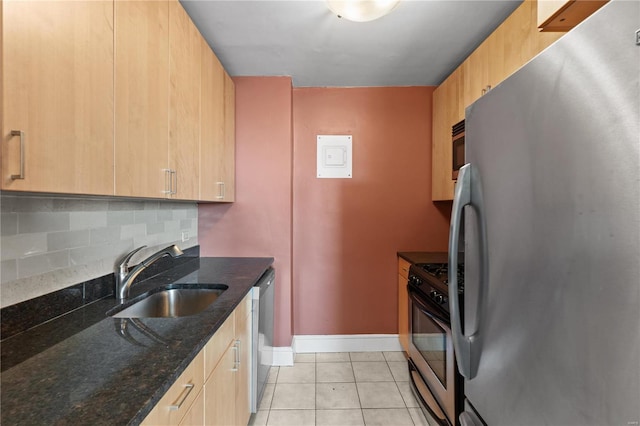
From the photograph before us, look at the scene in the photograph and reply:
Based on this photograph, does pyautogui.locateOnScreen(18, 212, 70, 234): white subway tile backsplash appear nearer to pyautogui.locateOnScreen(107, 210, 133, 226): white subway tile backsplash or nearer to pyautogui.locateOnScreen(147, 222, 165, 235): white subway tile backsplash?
pyautogui.locateOnScreen(107, 210, 133, 226): white subway tile backsplash

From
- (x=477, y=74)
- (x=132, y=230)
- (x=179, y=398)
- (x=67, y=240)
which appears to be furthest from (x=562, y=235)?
(x=132, y=230)

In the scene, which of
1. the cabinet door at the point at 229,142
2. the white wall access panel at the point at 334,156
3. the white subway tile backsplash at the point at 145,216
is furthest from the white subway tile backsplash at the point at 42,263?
the white wall access panel at the point at 334,156

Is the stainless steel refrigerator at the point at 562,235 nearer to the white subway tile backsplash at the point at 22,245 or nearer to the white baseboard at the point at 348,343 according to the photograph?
the white subway tile backsplash at the point at 22,245

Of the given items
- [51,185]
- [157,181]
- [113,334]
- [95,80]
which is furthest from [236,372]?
[95,80]

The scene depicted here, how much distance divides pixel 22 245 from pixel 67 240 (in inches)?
6.9

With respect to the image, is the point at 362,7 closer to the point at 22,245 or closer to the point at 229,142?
the point at 229,142

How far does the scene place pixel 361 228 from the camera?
279cm

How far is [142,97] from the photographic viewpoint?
3.80ft

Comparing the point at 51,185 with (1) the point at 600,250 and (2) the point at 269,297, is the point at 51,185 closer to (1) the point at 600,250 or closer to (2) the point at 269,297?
(1) the point at 600,250

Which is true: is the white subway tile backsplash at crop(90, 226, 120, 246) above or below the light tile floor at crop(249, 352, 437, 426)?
above

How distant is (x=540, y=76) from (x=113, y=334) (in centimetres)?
141

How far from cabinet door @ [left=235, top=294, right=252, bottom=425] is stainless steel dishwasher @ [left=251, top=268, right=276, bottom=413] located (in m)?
0.05

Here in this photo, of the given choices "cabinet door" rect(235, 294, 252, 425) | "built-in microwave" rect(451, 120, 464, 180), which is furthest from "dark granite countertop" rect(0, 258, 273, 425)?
"built-in microwave" rect(451, 120, 464, 180)

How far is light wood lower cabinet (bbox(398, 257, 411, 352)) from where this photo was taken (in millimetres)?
2447
